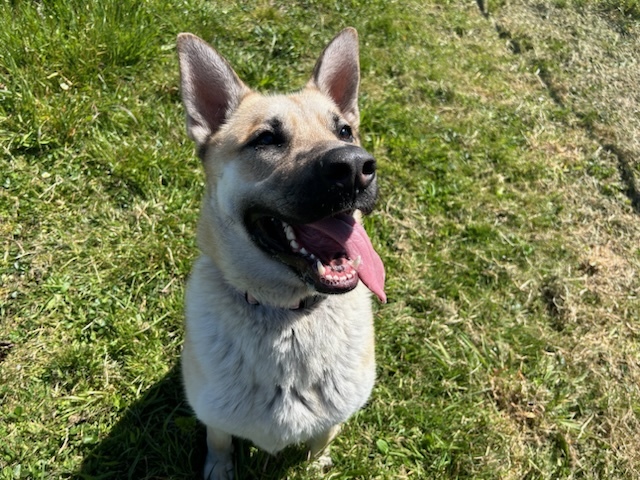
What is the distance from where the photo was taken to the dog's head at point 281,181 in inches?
87.3

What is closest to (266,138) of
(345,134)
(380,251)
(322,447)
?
(345,134)

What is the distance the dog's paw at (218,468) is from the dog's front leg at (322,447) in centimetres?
55

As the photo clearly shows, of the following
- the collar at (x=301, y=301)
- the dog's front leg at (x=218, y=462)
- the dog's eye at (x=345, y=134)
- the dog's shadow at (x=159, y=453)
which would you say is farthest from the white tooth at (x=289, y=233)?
the dog's shadow at (x=159, y=453)

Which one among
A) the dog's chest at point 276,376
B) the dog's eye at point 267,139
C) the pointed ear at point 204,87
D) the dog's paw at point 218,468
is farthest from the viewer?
the dog's paw at point 218,468

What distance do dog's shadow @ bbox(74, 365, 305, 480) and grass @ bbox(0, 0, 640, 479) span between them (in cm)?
1

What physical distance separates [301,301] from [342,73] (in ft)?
5.23

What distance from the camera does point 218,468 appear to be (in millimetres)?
3080

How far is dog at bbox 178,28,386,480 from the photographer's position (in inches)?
92.3

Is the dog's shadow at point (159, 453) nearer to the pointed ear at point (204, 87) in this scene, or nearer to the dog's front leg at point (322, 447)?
the dog's front leg at point (322, 447)

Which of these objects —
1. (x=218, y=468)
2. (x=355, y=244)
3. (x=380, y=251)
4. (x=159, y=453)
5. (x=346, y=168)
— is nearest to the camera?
(x=346, y=168)

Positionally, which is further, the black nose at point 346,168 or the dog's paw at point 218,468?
the dog's paw at point 218,468

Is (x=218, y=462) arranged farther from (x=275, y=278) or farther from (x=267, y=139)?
(x=267, y=139)

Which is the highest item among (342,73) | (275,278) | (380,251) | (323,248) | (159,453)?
(342,73)

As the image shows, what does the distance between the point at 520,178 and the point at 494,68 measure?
2247 mm
